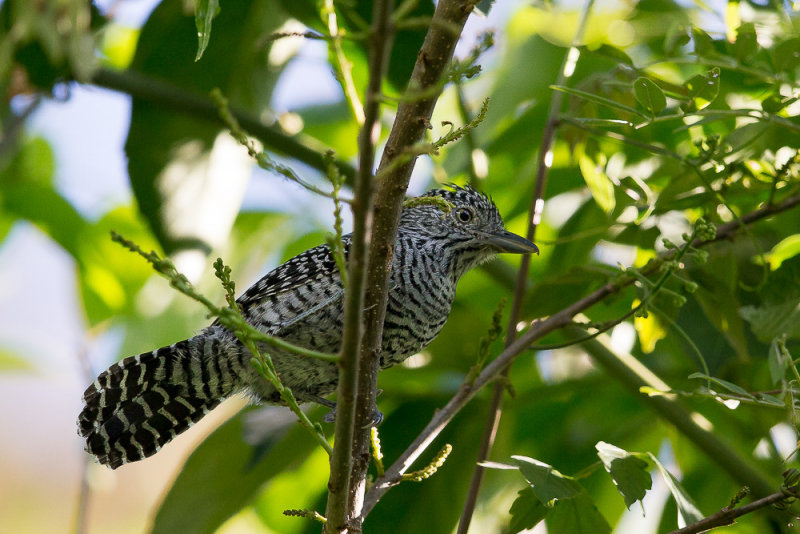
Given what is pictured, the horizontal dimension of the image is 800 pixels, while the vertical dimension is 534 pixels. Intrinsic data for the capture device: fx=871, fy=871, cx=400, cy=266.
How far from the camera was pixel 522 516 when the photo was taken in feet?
6.19

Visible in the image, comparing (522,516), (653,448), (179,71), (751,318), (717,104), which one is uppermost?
(179,71)

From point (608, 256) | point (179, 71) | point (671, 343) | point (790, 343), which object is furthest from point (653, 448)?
point (179, 71)

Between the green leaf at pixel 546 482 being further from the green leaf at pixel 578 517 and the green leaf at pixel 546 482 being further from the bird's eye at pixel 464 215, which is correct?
the bird's eye at pixel 464 215

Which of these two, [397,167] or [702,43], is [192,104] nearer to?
[702,43]

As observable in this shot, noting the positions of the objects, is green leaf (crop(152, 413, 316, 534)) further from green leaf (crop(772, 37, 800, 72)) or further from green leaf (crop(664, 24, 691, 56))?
green leaf (crop(772, 37, 800, 72))

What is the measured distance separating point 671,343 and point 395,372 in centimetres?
97

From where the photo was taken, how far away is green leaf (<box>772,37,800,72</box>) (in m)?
2.04

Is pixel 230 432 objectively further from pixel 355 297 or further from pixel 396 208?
pixel 355 297

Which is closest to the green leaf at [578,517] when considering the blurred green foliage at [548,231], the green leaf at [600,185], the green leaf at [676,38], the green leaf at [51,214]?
the blurred green foliage at [548,231]

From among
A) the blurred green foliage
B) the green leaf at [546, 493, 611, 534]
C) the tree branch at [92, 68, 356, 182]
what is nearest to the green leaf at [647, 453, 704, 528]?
the blurred green foliage

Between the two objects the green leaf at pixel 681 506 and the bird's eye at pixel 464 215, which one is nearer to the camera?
the green leaf at pixel 681 506

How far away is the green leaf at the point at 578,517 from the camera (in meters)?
1.93

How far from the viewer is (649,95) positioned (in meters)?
1.89

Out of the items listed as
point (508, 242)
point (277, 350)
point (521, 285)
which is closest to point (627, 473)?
point (521, 285)
